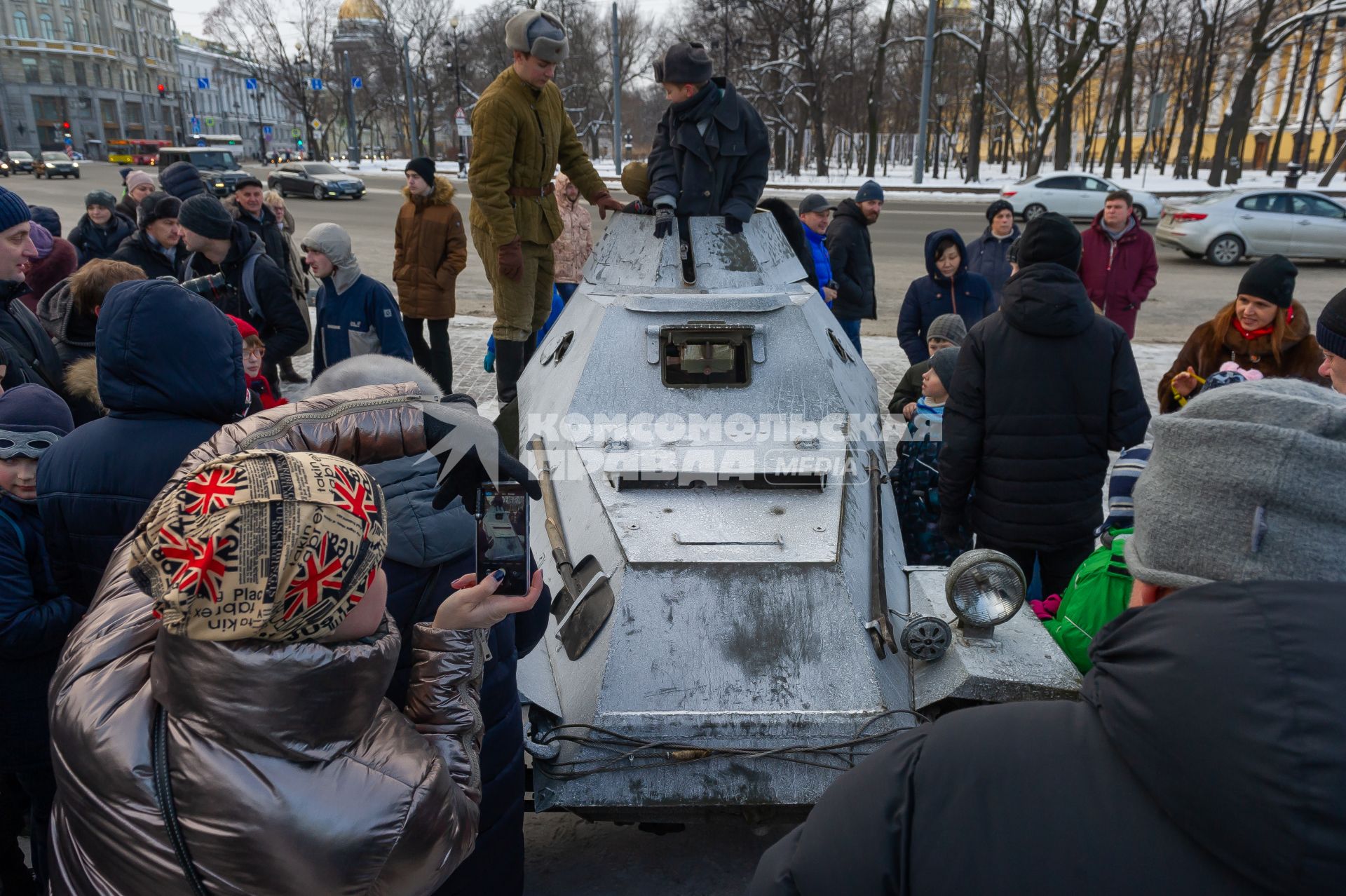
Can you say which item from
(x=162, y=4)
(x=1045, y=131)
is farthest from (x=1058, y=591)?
(x=162, y=4)

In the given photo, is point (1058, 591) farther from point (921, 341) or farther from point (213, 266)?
point (213, 266)

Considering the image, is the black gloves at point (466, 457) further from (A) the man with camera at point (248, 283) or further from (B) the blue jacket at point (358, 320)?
Answer: (A) the man with camera at point (248, 283)

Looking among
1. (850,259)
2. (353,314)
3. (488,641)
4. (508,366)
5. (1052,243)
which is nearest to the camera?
(488,641)

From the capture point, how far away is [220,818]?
123 centimetres

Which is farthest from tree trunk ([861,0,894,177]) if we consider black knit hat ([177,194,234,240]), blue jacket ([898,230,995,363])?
black knit hat ([177,194,234,240])

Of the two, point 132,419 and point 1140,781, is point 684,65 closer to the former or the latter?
point 132,419

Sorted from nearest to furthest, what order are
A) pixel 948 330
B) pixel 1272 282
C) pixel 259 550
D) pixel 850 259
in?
pixel 259 550, pixel 1272 282, pixel 948 330, pixel 850 259

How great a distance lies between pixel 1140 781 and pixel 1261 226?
19.6 m

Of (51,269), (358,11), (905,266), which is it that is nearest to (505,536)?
(51,269)

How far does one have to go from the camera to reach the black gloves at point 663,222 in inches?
181

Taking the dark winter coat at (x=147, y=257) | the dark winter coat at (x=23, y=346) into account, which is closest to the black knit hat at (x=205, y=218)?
the dark winter coat at (x=147, y=257)

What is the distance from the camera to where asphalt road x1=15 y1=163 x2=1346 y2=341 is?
12.2 meters

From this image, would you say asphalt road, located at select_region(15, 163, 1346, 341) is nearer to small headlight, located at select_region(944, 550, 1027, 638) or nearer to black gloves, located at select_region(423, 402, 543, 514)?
small headlight, located at select_region(944, 550, 1027, 638)

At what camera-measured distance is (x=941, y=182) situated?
1532 inches
